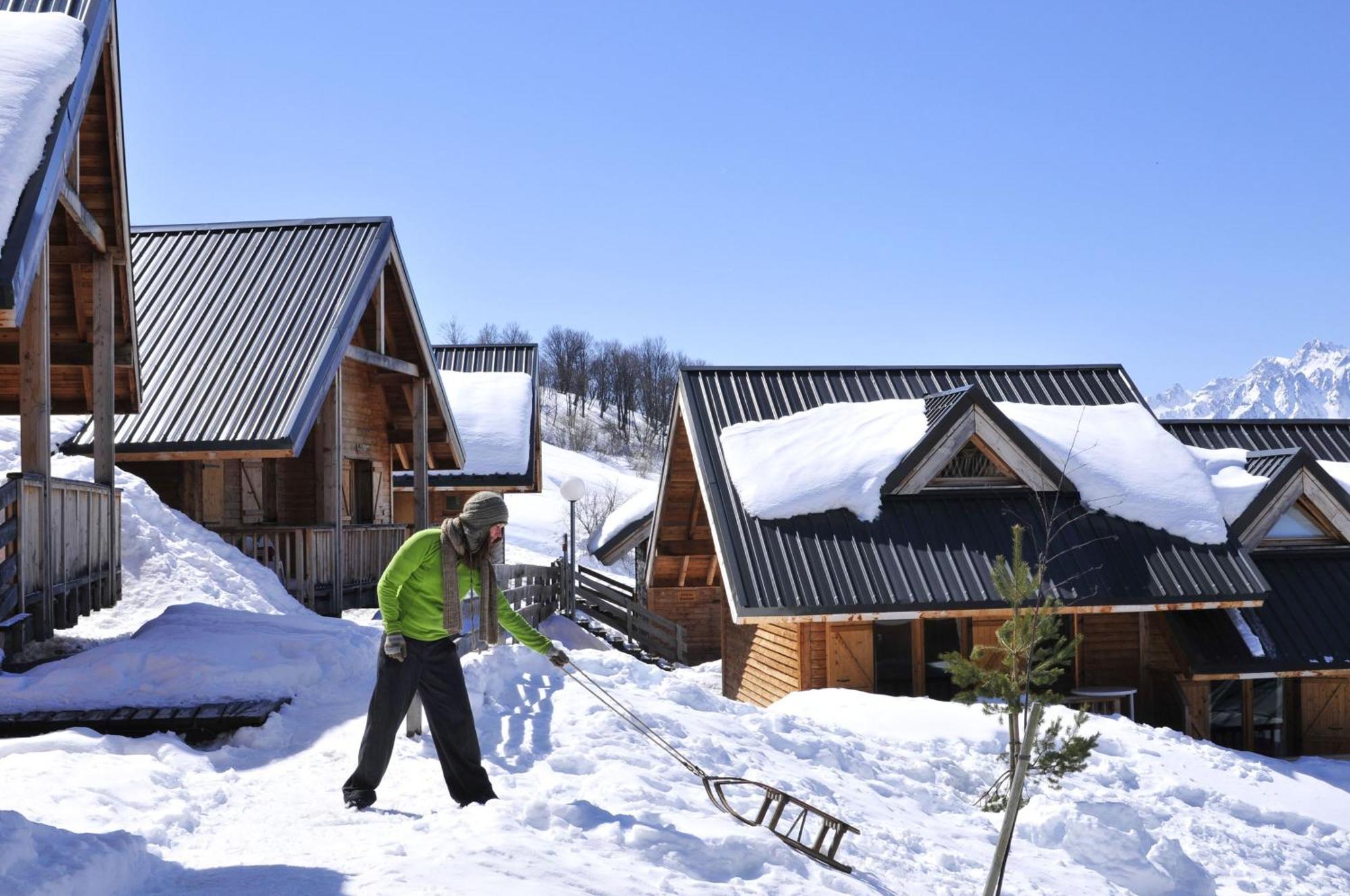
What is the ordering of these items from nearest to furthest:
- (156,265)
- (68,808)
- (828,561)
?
(68,808), (828,561), (156,265)

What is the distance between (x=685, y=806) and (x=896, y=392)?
1290cm

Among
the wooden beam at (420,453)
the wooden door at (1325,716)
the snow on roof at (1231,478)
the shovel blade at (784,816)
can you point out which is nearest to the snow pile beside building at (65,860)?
the shovel blade at (784,816)

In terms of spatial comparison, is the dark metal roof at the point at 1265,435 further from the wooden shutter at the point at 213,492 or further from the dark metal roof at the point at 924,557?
the wooden shutter at the point at 213,492

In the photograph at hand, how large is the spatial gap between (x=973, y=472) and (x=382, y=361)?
29.9 ft

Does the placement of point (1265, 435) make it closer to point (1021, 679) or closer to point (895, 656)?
point (895, 656)

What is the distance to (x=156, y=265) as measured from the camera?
19.2 m

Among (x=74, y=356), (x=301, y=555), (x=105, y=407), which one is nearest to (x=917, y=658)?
(x=301, y=555)

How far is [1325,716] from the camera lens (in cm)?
1641

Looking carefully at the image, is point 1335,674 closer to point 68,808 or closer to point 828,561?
point 828,561

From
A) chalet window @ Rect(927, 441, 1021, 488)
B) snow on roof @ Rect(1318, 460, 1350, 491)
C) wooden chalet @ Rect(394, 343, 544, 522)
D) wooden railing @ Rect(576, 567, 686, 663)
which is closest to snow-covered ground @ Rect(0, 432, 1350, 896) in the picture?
chalet window @ Rect(927, 441, 1021, 488)

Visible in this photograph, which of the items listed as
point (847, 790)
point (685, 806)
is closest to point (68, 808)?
point (685, 806)

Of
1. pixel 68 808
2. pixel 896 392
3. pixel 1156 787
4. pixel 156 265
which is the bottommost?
pixel 1156 787

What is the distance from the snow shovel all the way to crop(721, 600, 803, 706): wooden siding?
6.77m

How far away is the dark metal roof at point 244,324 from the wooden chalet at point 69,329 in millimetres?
951
